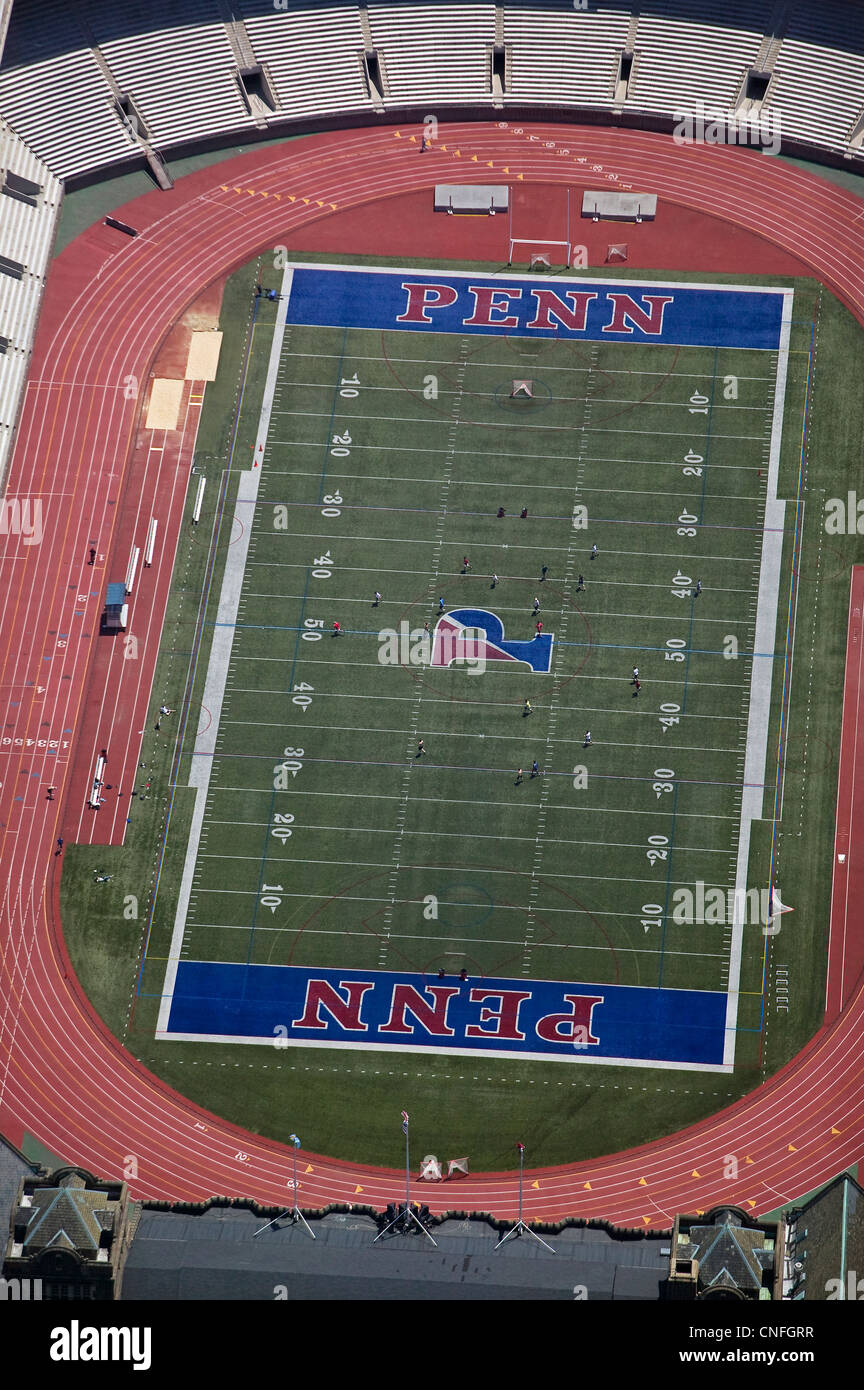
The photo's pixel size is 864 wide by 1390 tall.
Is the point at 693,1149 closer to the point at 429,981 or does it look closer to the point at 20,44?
the point at 429,981

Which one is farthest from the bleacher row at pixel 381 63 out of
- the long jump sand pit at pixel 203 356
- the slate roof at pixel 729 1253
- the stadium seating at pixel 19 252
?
the slate roof at pixel 729 1253

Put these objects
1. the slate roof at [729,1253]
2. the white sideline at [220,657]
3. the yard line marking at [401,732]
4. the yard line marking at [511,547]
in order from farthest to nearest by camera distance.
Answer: the yard line marking at [511,547] → the yard line marking at [401,732] → the white sideline at [220,657] → the slate roof at [729,1253]

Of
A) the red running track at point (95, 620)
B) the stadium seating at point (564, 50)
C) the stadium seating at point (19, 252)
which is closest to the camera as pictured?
the red running track at point (95, 620)

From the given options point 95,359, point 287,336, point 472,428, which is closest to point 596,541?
point 472,428

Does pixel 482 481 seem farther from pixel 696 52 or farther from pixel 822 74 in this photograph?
pixel 822 74

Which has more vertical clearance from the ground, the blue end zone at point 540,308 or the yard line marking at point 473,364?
the blue end zone at point 540,308

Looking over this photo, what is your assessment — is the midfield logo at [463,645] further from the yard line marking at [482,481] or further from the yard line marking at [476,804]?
the yard line marking at [482,481]

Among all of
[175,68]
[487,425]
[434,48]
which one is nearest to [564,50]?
[434,48]
